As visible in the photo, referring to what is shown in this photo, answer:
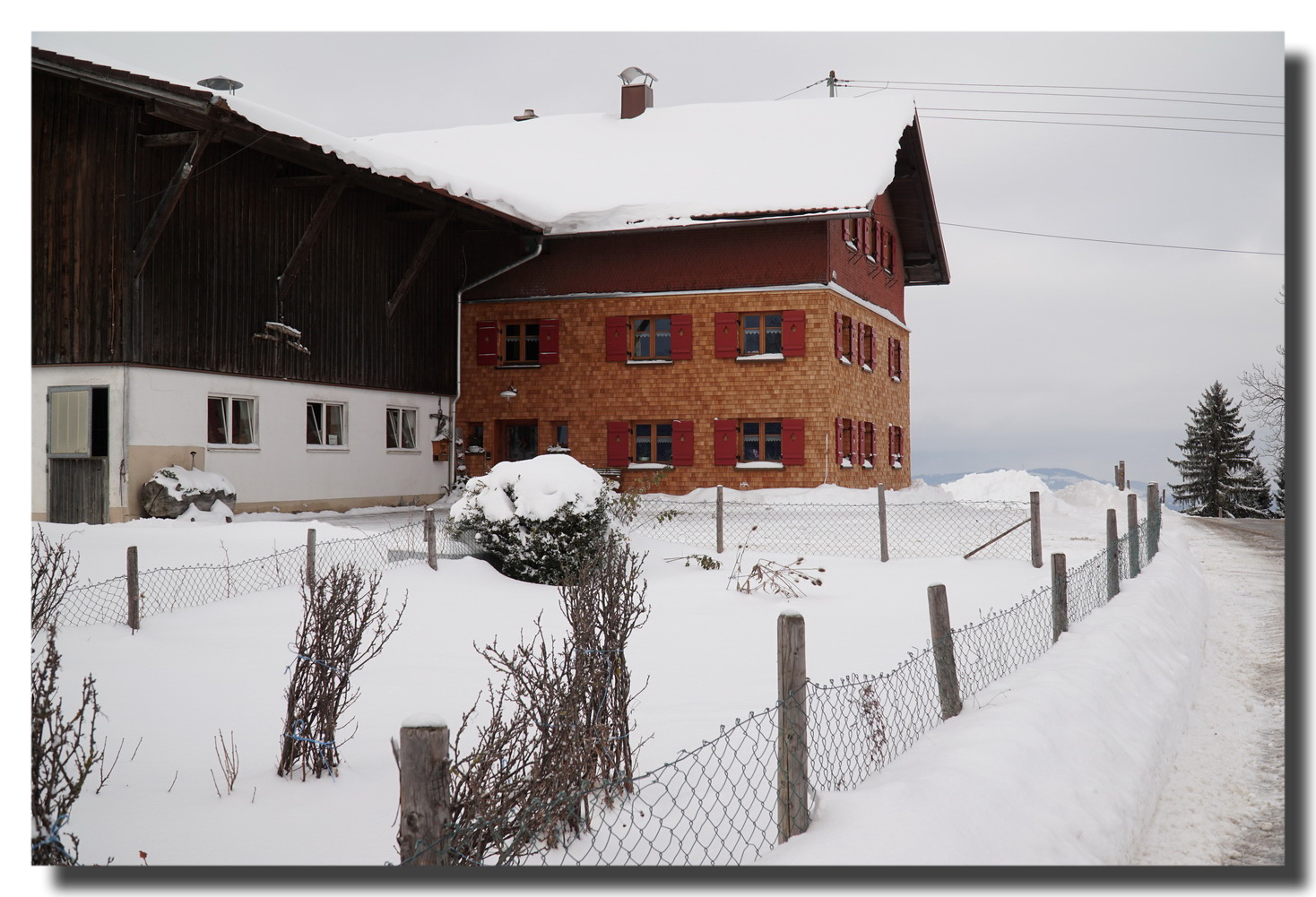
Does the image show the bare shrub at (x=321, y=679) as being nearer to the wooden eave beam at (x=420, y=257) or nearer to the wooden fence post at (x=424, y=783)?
the wooden fence post at (x=424, y=783)

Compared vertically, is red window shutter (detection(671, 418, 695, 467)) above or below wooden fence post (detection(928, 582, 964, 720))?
above

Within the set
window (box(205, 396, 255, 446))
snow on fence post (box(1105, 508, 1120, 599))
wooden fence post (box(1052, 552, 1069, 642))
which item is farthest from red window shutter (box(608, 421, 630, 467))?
wooden fence post (box(1052, 552, 1069, 642))

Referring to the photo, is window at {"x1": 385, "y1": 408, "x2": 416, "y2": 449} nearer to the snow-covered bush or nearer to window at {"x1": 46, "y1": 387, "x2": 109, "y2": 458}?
window at {"x1": 46, "y1": 387, "x2": 109, "y2": 458}

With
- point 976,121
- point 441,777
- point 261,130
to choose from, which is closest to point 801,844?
point 441,777

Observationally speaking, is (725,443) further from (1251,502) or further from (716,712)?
(716,712)

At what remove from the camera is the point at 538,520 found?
11.8 m

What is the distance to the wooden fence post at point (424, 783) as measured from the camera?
2.98 meters

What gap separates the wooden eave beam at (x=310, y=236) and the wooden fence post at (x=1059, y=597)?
14152 millimetres

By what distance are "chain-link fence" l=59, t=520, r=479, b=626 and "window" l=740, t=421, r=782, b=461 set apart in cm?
983

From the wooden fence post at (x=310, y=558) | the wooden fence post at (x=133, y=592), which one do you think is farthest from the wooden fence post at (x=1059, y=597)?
the wooden fence post at (x=133, y=592)

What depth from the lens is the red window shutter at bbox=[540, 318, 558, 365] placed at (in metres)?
23.9

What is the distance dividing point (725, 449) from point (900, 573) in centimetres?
928

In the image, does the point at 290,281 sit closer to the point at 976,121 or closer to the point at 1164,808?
the point at 976,121

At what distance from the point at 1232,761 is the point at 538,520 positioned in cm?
728
